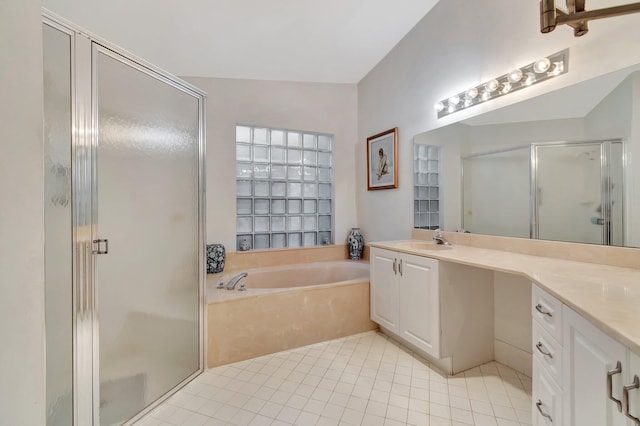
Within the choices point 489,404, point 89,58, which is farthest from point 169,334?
point 489,404

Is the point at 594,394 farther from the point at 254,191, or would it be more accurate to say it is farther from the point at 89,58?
the point at 254,191

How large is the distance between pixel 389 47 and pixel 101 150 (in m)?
2.65

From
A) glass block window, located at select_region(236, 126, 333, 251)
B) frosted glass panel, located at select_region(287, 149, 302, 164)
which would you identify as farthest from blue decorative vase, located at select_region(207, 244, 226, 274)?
frosted glass panel, located at select_region(287, 149, 302, 164)

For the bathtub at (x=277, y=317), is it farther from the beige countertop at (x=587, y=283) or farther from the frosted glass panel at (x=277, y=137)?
the frosted glass panel at (x=277, y=137)

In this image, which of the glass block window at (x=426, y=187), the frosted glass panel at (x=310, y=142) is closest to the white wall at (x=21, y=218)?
the glass block window at (x=426, y=187)

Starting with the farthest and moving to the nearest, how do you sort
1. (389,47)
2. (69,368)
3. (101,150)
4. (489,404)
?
(389,47)
(489,404)
(101,150)
(69,368)

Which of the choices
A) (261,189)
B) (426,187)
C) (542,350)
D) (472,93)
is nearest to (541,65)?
(472,93)

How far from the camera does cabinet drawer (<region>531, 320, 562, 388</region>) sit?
3.13 feet

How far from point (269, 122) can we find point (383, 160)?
1327mm

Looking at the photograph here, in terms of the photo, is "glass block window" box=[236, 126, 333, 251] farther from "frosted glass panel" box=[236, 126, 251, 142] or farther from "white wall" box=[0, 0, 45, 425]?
"white wall" box=[0, 0, 45, 425]

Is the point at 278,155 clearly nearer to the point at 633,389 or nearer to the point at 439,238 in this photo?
the point at 439,238

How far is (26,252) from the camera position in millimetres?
434

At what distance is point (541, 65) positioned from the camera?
1.53 m

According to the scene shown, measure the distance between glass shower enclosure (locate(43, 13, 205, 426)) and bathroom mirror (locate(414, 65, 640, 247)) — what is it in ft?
6.54
